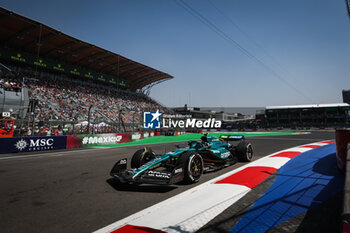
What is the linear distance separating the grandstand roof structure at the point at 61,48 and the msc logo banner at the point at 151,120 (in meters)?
11.6

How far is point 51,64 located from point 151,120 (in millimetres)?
16618

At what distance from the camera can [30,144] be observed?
388 inches

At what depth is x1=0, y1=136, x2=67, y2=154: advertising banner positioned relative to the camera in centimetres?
916

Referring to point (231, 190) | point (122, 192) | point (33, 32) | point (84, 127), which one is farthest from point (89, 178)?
point (33, 32)

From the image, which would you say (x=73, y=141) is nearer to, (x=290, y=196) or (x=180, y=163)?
(x=180, y=163)

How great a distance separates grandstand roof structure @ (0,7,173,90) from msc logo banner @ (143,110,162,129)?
11.6m

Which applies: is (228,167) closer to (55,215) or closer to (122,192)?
(122,192)

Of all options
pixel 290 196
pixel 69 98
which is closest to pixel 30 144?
pixel 290 196

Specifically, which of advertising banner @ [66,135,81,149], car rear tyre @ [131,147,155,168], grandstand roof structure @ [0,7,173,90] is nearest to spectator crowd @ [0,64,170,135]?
grandstand roof structure @ [0,7,173,90]

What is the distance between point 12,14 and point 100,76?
15.8 meters

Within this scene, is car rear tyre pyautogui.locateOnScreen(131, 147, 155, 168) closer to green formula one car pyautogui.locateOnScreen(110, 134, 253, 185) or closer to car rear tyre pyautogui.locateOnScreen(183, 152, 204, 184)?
green formula one car pyautogui.locateOnScreen(110, 134, 253, 185)

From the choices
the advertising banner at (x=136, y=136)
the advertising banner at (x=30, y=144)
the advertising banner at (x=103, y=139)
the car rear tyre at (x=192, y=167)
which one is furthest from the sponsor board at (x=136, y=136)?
the car rear tyre at (x=192, y=167)

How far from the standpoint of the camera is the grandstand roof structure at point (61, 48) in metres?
20.5

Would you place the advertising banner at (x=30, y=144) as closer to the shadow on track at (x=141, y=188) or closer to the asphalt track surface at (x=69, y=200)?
the asphalt track surface at (x=69, y=200)
